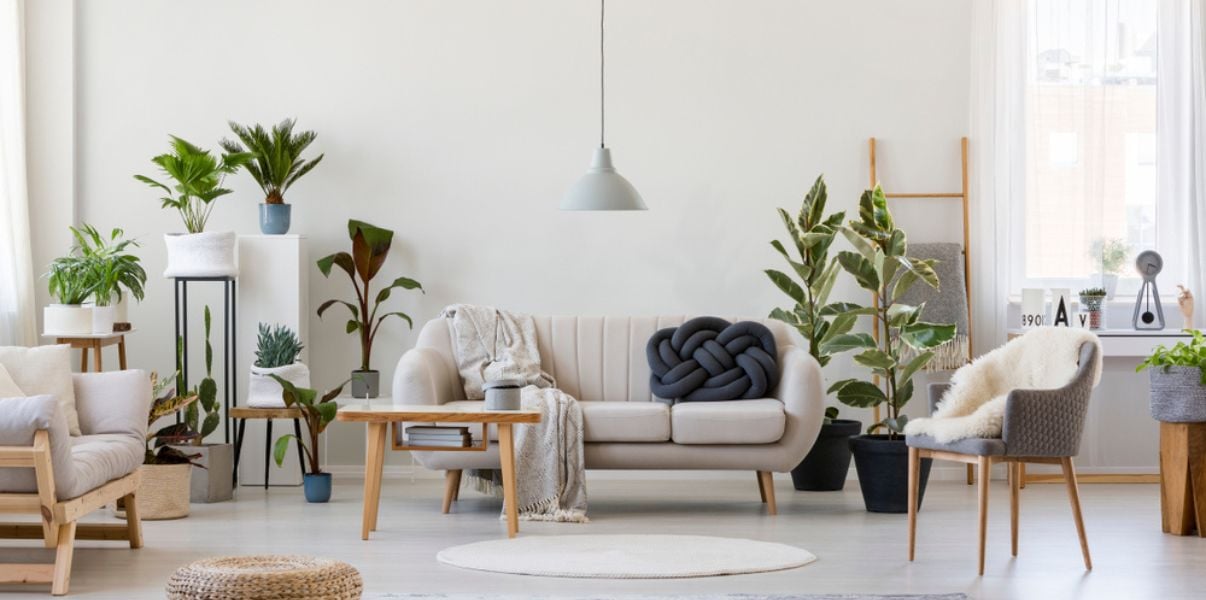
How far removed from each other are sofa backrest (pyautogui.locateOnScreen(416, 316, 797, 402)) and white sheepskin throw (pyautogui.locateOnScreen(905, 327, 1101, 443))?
1.42 metres

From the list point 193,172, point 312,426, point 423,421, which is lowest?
point 312,426

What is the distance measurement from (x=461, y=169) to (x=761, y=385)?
2.07 m

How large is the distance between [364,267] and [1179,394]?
370 cm

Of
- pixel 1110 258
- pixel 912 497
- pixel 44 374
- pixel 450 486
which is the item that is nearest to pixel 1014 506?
pixel 912 497

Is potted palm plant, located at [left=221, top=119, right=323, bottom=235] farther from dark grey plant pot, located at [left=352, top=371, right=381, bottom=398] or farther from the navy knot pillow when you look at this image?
the navy knot pillow

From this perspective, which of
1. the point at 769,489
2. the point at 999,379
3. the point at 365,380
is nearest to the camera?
the point at 999,379

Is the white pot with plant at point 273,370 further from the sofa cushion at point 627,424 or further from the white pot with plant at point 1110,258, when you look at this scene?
the white pot with plant at point 1110,258

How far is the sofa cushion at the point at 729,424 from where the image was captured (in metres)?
5.62

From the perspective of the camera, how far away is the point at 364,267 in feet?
21.9

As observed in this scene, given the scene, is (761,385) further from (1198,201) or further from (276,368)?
(1198,201)

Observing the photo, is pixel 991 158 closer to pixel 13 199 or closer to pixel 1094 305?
pixel 1094 305

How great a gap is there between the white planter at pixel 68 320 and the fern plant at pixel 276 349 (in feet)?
2.55

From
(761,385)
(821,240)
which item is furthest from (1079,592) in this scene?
(821,240)

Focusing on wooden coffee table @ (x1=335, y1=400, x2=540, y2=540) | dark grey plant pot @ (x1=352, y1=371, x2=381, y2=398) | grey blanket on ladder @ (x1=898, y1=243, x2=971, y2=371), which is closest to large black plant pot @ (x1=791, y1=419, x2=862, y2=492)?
grey blanket on ladder @ (x1=898, y1=243, x2=971, y2=371)
